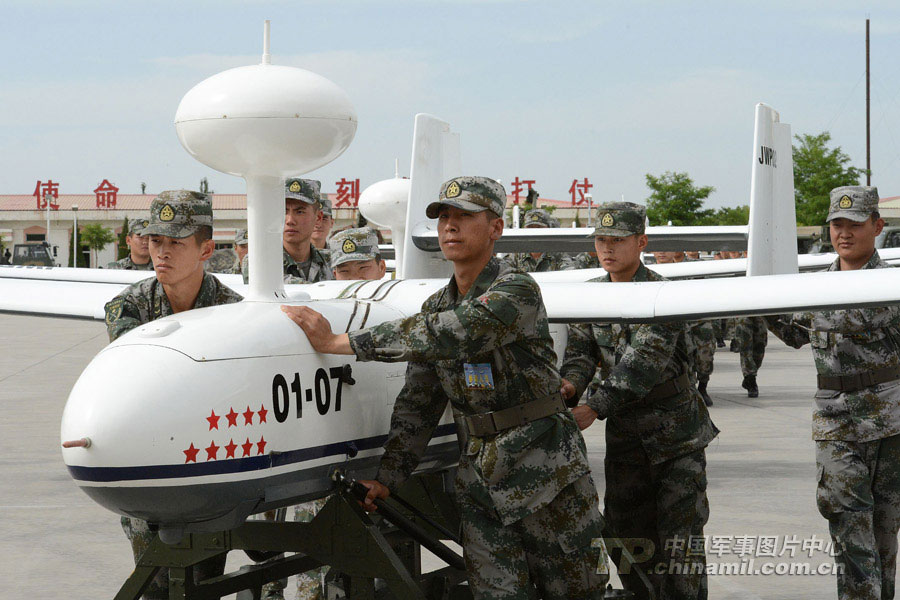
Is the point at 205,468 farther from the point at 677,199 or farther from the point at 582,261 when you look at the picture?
the point at 677,199

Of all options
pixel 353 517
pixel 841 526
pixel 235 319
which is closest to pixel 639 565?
pixel 841 526

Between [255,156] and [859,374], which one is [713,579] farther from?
[255,156]

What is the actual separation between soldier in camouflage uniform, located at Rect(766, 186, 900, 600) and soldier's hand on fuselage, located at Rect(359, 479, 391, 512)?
2.36m

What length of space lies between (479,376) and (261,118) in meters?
1.18

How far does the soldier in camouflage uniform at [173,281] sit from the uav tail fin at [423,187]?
2.39 meters

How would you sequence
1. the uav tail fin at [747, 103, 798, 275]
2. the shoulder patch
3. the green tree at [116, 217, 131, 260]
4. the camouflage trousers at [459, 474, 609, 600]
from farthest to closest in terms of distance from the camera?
1. the green tree at [116, 217, 131, 260]
2. the uav tail fin at [747, 103, 798, 275]
3. the shoulder patch
4. the camouflage trousers at [459, 474, 609, 600]

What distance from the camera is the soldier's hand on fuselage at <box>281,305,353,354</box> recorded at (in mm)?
3656

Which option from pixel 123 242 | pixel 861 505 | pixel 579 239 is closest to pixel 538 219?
pixel 579 239

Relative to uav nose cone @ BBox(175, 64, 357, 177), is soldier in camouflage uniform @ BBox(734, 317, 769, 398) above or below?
below

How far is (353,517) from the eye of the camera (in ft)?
12.3

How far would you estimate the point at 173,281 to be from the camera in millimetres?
4047

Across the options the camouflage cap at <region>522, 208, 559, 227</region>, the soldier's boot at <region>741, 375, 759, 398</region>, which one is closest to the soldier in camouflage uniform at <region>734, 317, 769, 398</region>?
the soldier's boot at <region>741, 375, 759, 398</region>

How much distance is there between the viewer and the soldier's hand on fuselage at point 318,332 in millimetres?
3656

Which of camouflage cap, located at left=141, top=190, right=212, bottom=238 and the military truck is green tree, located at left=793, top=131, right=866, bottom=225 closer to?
the military truck
